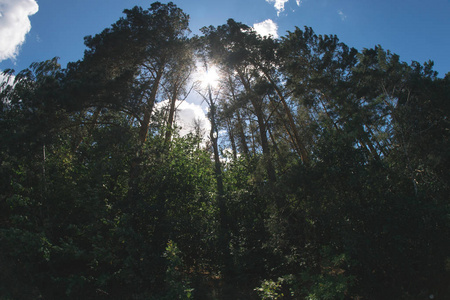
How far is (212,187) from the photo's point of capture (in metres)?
12.2

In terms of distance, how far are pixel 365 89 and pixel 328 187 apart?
6921 mm

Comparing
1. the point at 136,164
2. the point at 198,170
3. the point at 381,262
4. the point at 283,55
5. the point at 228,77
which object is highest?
the point at 228,77

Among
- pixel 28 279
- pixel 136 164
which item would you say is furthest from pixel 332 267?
pixel 28 279

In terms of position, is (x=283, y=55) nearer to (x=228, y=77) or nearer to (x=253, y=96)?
(x=253, y=96)

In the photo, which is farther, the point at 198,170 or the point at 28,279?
the point at 198,170

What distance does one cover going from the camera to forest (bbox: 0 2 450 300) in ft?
25.0

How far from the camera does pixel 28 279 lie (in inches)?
308

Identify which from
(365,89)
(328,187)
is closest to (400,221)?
(328,187)

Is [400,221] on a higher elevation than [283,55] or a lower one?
lower

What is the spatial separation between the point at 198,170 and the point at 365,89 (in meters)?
9.25

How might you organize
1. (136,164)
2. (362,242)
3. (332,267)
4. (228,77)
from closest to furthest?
(362,242) → (332,267) → (136,164) → (228,77)

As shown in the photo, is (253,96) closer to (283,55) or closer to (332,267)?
(283,55)

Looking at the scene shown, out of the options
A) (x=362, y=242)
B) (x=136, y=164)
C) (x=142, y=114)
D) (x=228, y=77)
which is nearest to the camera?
(x=362, y=242)

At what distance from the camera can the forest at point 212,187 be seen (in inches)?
300
